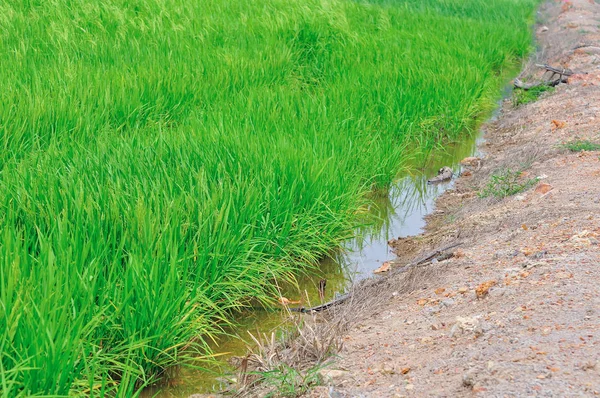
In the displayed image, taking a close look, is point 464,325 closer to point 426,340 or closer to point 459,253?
point 426,340

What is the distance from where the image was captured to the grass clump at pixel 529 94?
294 inches

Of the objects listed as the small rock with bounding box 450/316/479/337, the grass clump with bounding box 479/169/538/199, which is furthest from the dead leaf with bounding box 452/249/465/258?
the grass clump with bounding box 479/169/538/199

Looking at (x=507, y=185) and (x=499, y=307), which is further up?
(x=499, y=307)

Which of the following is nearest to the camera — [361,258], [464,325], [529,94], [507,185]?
[464,325]

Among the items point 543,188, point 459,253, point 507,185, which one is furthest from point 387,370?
point 507,185

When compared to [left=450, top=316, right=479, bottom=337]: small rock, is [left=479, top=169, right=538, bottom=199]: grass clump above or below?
below

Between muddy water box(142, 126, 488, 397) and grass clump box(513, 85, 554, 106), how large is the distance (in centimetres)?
135

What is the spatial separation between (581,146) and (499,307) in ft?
8.69

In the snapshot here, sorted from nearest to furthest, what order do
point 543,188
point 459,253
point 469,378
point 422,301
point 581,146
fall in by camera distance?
point 469,378 < point 422,301 < point 459,253 < point 543,188 < point 581,146

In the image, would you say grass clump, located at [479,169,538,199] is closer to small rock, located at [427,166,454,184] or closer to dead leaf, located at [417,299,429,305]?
small rock, located at [427,166,454,184]

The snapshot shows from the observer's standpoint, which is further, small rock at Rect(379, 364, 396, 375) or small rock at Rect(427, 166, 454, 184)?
small rock at Rect(427, 166, 454, 184)

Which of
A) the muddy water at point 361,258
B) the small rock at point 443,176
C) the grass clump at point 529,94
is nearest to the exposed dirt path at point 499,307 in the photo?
the muddy water at point 361,258

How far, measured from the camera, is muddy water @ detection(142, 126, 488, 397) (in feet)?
8.93

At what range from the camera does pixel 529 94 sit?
25.2 ft
